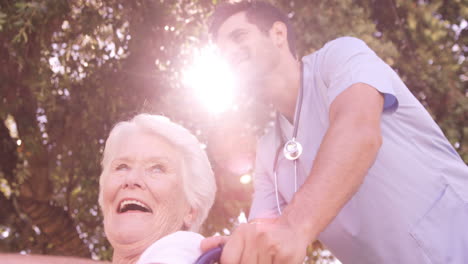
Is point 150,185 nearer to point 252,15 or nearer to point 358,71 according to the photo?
point 358,71

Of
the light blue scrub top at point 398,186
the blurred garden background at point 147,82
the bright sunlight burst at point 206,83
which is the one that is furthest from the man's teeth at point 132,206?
the bright sunlight burst at point 206,83

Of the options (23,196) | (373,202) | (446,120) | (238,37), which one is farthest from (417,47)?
(23,196)

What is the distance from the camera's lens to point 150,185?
271 cm

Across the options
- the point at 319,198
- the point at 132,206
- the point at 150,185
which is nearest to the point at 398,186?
the point at 319,198

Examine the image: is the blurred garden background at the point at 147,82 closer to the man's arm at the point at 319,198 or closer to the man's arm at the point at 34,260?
the man's arm at the point at 34,260

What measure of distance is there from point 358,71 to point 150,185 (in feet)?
4.57

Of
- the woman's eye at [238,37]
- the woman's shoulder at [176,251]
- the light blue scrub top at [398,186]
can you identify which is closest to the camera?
the woman's shoulder at [176,251]

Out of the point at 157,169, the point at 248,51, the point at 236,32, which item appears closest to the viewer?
the point at 157,169

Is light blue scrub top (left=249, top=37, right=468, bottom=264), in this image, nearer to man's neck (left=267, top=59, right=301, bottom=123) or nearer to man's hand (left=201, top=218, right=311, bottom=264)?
man's neck (left=267, top=59, right=301, bottom=123)

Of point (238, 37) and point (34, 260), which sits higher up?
point (238, 37)

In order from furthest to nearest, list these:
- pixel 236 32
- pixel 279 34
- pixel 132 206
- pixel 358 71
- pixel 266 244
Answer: pixel 279 34, pixel 236 32, pixel 132 206, pixel 358 71, pixel 266 244

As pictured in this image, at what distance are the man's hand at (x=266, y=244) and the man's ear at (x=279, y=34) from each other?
2087 millimetres

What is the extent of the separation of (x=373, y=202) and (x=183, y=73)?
4.74 metres

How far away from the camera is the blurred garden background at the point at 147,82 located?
5957 millimetres
